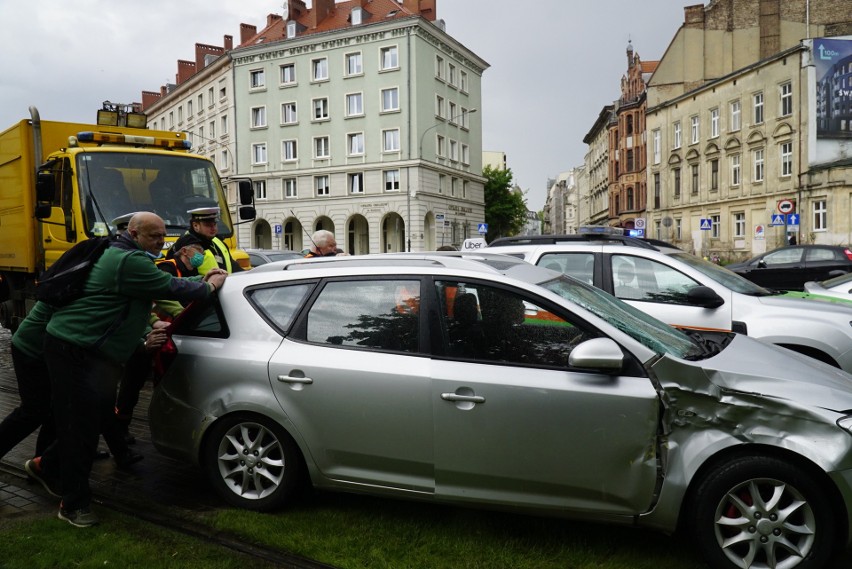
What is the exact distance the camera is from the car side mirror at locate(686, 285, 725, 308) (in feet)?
19.3

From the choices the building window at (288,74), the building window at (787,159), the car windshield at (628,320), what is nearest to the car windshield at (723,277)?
the car windshield at (628,320)

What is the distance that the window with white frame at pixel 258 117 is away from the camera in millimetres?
52481

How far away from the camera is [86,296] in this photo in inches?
157

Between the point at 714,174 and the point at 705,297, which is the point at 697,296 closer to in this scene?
the point at 705,297

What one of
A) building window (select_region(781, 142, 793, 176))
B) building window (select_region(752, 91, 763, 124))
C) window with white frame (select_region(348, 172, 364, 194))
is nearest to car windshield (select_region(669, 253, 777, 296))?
building window (select_region(781, 142, 793, 176))

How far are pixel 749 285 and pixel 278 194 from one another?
4837 cm

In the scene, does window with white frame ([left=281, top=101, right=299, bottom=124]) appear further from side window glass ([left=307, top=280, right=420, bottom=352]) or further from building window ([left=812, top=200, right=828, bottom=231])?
side window glass ([left=307, top=280, right=420, bottom=352])

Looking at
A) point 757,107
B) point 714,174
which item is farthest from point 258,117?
point 757,107

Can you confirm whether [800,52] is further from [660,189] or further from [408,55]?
[408,55]

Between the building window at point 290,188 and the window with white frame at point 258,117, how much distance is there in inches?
199

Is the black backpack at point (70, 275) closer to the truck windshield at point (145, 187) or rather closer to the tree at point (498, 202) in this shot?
the truck windshield at point (145, 187)

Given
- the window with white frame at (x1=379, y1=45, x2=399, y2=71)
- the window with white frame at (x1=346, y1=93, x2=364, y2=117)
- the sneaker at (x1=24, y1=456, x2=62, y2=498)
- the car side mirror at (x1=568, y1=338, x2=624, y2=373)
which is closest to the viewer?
the car side mirror at (x1=568, y1=338, x2=624, y2=373)

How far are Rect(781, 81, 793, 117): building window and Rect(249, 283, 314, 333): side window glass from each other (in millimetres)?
40435

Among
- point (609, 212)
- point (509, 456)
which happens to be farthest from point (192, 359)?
point (609, 212)
